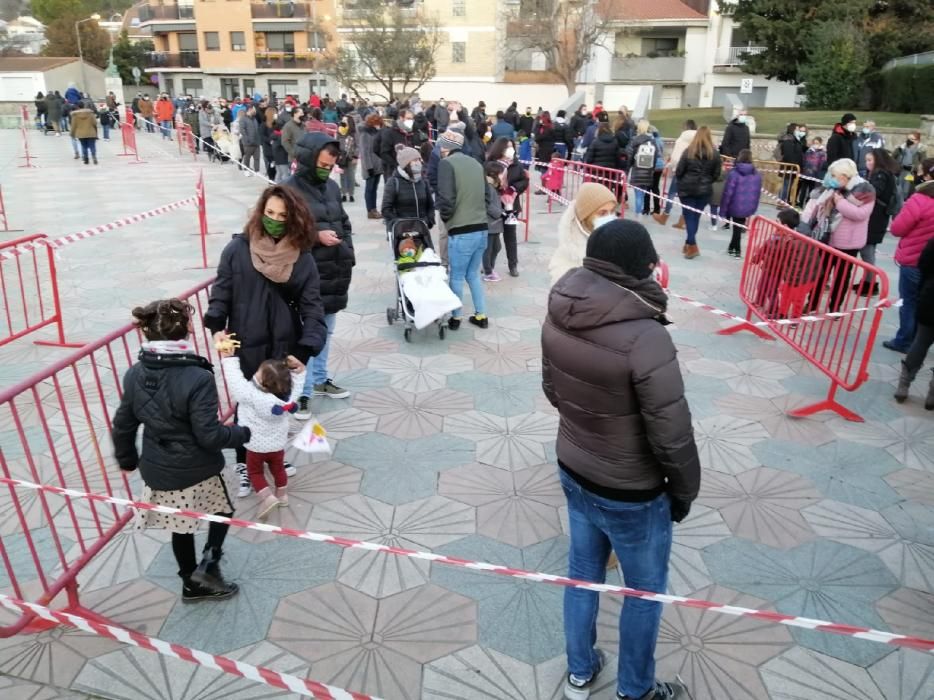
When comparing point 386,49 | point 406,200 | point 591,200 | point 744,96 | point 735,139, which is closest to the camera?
point 591,200

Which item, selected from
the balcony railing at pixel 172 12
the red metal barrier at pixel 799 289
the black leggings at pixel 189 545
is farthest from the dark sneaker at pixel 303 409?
the balcony railing at pixel 172 12

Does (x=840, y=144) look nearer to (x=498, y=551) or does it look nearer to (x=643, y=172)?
(x=643, y=172)

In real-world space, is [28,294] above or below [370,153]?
below

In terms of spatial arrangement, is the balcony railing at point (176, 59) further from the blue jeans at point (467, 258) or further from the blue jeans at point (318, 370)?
the blue jeans at point (318, 370)

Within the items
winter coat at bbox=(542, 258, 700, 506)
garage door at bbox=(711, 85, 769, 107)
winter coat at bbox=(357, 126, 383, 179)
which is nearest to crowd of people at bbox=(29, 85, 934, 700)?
winter coat at bbox=(542, 258, 700, 506)

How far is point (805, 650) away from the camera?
10.6 ft

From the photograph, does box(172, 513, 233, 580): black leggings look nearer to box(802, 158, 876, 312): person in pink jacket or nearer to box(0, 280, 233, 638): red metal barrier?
box(0, 280, 233, 638): red metal barrier

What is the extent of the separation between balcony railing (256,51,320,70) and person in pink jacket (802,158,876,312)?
5324 cm

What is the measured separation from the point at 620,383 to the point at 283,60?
58783 millimetres

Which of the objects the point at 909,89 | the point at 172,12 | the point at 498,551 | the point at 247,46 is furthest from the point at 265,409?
the point at 172,12

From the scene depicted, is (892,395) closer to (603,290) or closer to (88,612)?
(603,290)

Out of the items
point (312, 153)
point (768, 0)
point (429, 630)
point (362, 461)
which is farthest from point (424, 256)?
point (768, 0)

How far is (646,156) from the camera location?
39.7ft

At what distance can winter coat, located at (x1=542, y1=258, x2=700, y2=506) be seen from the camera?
2.35 metres
